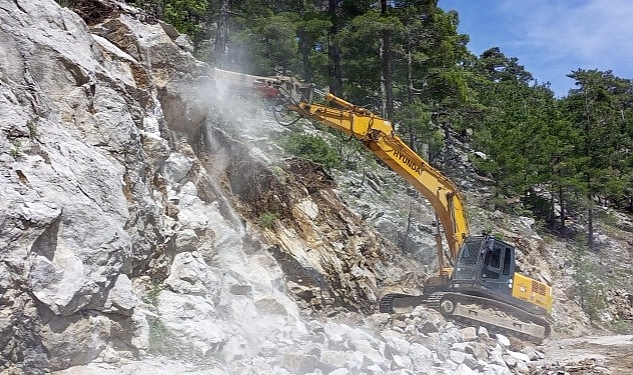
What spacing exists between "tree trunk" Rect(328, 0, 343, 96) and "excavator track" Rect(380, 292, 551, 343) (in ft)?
47.8

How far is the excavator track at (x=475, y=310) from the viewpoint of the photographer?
1420 centimetres

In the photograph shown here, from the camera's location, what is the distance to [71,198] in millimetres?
7215

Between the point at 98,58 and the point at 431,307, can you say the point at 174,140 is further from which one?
the point at 431,307

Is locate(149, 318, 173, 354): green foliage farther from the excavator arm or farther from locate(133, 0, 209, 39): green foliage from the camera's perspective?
locate(133, 0, 209, 39): green foliage

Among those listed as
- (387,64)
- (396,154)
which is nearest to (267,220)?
(396,154)

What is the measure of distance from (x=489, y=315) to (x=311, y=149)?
7046 millimetres

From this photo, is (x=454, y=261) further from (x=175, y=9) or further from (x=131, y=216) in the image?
(x=175, y=9)

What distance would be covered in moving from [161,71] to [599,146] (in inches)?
1150

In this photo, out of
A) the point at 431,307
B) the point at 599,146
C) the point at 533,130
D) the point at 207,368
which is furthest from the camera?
the point at 599,146

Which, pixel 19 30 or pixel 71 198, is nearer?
pixel 71 198

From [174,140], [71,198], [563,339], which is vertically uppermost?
[174,140]

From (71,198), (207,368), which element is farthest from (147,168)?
(207,368)

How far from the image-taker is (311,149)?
18188 millimetres

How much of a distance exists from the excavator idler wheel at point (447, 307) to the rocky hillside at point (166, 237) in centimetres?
37
